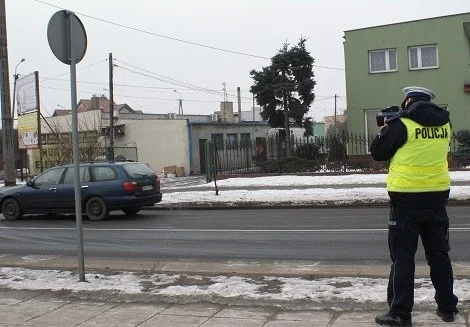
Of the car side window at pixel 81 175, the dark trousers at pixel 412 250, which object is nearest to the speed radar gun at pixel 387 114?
the dark trousers at pixel 412 250

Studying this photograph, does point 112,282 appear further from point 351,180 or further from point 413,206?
point 351,180

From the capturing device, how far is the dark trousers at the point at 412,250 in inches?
179

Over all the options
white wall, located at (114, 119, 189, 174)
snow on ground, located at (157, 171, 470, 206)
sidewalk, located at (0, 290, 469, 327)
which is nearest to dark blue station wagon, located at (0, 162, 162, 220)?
snow on ground, located at (157, 171, 470, 206)

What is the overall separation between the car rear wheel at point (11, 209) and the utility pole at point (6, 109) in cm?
476

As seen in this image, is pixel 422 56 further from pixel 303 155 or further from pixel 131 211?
pixel 131 211

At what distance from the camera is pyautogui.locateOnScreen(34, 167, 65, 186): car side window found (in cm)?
1619

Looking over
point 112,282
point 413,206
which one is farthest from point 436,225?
point 112,282

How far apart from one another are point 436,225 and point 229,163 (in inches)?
951

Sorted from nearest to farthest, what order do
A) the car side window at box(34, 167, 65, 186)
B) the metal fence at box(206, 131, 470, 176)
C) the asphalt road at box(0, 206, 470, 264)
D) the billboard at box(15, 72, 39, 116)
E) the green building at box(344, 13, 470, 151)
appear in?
the asphalt road at box(0, 206, 470, 264)
the car side window at box(34, 167, 65, 186)
the metal fence at box(206, 131, 470, 176)
the billboard at box(15, 72, 39, 116)
the green building at box(344, 13, 470, 151)

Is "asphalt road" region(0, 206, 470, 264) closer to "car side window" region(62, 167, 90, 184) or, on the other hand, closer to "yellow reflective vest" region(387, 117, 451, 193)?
"car side window" region(62, 167, 90, 184)

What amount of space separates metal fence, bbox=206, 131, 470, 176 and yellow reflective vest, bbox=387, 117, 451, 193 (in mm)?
18657

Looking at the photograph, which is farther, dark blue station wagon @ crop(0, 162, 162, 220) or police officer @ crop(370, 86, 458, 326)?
dark blue station wagon @ crop(0, 162, 162, 220)

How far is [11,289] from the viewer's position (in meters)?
6.73

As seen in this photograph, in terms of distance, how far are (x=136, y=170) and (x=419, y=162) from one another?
12.1 m
